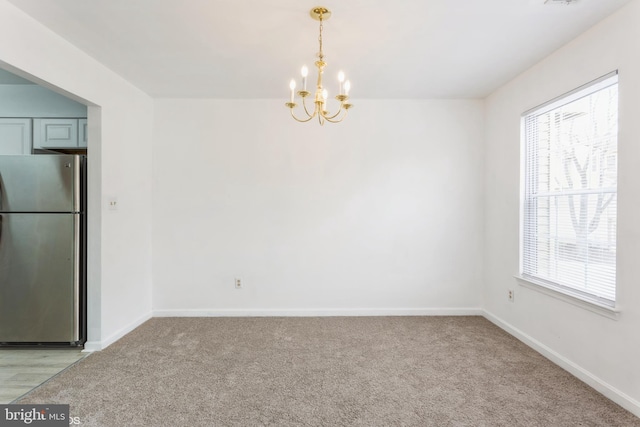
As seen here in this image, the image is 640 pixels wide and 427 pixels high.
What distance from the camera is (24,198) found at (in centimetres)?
264

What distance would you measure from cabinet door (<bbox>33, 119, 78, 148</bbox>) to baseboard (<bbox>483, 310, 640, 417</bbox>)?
16.0 feet

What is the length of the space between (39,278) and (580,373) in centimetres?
438

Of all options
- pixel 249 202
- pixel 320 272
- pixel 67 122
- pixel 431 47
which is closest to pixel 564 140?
pixel 431 47

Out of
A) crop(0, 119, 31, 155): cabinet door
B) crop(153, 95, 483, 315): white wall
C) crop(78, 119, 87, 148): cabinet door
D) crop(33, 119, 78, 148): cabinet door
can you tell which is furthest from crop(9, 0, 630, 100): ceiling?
crop(0, 119, 31, 155): cabinet door

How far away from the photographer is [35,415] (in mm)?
1870

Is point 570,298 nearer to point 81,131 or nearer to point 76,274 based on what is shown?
point 76,274

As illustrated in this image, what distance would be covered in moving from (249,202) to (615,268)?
3.20 m

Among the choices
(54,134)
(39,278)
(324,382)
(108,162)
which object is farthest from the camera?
(54,134)

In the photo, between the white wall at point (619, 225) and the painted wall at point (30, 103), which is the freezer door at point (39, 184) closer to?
the painted wall at point (30, 103)

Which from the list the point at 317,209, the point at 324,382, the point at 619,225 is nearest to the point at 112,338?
the point at 324,382

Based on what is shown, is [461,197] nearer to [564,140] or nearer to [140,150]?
[564,140]

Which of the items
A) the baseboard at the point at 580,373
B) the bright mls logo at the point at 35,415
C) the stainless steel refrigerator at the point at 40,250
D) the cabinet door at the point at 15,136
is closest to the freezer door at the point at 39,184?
the stainless steel refrigerator at the point at 40,250

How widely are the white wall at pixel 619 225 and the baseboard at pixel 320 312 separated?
44 cm

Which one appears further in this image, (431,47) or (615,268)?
(431,47)
